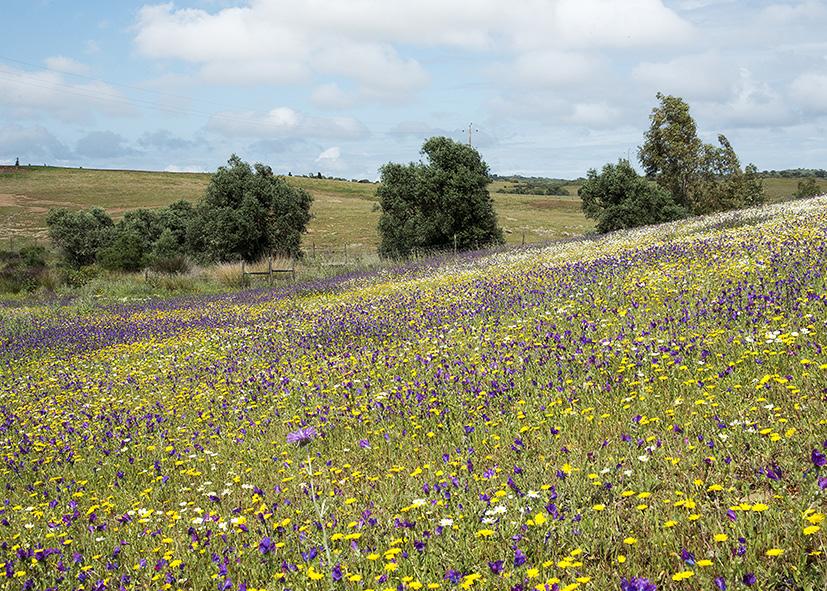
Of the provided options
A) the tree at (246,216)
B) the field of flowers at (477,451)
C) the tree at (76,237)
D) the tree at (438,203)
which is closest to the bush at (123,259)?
the tree at (246,216)

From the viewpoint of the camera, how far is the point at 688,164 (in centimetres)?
5344

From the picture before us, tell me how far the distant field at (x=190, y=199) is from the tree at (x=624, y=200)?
18.9 meters

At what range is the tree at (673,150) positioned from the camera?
52.0m

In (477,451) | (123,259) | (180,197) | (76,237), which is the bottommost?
(477,451)

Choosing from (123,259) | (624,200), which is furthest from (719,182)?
(123,259)

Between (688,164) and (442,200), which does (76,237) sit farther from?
(688,164)

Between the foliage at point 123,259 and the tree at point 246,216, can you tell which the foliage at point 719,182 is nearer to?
the tree at point 246,216

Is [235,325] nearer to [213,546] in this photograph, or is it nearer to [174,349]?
[174,349]

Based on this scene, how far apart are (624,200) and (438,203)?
49.6ft

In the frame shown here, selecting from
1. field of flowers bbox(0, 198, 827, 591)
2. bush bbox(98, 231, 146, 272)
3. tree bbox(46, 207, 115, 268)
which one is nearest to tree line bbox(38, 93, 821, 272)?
bush bbox(98, 231, 146, 272)

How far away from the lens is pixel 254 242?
46.4 metres

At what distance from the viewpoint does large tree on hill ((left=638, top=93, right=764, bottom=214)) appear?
5216 cm

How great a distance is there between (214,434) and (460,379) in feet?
9.19

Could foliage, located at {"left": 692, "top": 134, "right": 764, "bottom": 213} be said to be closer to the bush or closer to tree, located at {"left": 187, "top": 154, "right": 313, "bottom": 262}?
tree, located at {"left": 187, "top": 154, "right": 313, "bottom": 262}
